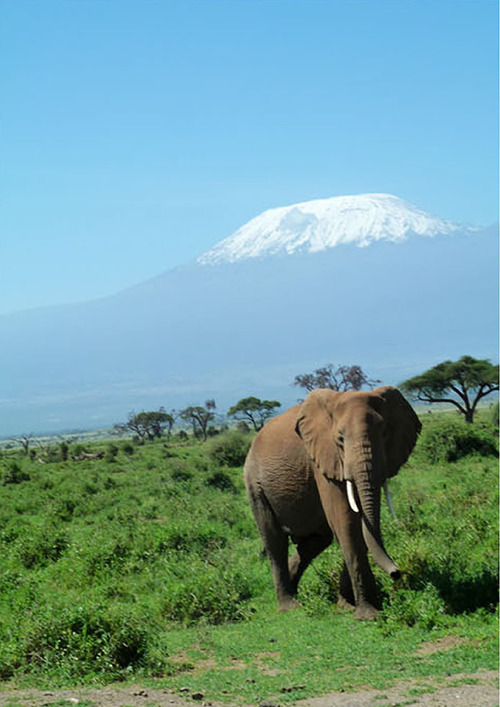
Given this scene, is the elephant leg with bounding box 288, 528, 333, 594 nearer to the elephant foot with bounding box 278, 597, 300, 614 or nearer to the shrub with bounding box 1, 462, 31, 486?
the elephant foot with bounding box 278, 597, 300, 614

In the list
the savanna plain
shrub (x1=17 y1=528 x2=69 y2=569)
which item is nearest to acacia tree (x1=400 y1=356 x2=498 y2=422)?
the savanna plain

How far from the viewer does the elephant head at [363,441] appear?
35.8 ft

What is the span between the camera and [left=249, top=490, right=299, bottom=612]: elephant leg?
13289 millimetres

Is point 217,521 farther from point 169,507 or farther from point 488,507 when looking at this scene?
point 488,507

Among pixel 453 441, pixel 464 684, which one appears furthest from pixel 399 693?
pixel 453 441

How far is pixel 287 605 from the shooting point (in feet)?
42.9

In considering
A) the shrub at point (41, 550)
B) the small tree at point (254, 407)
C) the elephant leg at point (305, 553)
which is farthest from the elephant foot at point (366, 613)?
the small tree at point (254, 407)

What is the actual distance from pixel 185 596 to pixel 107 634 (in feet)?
10.0

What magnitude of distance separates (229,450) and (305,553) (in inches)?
869

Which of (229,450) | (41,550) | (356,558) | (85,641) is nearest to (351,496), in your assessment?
(356,558)

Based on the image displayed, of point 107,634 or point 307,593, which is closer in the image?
point 107,634

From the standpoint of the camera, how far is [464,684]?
821 centimetres

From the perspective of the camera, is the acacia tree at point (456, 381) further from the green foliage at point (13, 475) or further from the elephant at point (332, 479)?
the elephant at point (332, 479)

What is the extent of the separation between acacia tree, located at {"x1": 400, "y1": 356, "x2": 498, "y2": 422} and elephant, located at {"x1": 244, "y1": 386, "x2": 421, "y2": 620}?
40.2 metres
